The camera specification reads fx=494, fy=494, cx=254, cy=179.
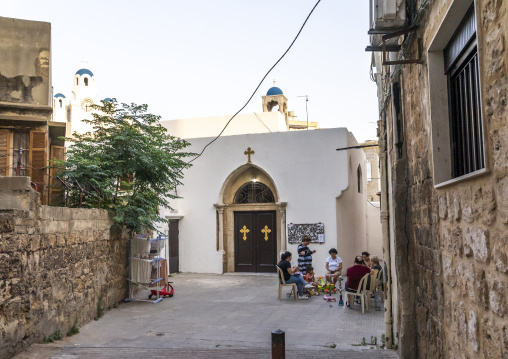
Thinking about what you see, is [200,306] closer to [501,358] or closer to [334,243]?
[334,243]

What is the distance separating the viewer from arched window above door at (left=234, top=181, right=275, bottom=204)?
1745cm

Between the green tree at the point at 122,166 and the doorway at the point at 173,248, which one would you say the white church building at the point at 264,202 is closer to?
the doorway at the point at 173,248

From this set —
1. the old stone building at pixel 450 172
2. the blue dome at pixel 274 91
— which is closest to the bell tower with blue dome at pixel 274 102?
the blue dome at pixel 274 91

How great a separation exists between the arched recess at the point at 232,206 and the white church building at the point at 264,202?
4 centimetres

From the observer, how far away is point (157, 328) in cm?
830

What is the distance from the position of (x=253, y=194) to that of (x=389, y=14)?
1330 centimetres

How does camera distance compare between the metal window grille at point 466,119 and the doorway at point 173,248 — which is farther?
the doorway at point 173,248

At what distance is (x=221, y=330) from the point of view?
8.11m

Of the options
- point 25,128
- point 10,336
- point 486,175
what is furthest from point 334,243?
point 486,175

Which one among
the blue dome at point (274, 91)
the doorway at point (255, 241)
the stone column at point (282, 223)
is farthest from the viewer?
the blue dome at point (274, 91)

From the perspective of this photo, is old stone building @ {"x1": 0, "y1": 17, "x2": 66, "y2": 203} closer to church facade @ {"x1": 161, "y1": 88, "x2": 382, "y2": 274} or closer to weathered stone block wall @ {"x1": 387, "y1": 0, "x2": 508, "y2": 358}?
church facade @ {"x1": 161, "y1": 88, "x2": 382, "y2": 274}

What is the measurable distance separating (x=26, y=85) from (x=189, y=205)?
24.3 feet

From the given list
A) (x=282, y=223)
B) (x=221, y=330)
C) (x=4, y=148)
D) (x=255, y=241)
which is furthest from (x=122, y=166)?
(x=255, y=241)

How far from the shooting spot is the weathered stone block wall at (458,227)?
2480 millimetres
